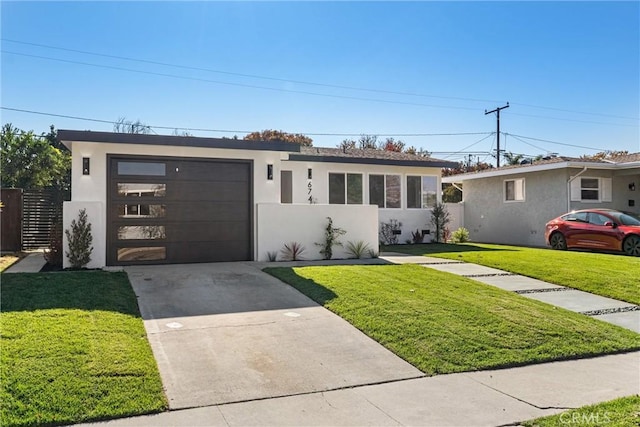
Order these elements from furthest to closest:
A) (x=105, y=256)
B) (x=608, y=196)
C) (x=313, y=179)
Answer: (x=608, y=196) < (x=313, y=179) < (x=105, y=256)

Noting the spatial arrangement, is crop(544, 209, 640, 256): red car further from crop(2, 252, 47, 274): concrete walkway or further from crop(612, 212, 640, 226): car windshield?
crop(2, 252, 47, 274): concrete walkway

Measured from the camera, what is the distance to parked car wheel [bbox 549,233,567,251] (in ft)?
53.3

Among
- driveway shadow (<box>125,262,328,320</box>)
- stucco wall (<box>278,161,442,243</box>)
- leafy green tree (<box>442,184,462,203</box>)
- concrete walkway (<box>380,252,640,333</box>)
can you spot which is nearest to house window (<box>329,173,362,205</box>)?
stucco wall (<box>278,161,442,243</box>)

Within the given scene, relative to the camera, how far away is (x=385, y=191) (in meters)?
18.0

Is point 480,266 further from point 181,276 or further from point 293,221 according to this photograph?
point 181,276

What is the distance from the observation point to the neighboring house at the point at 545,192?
18219mm

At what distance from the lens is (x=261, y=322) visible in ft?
20.8

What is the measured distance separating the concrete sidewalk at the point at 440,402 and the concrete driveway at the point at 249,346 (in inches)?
7.7

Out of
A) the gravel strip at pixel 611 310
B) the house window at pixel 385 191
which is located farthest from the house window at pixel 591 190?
the gravel strip at pixel 611 310

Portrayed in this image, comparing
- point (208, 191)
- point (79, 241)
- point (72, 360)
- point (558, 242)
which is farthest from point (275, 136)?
point (72, 360)

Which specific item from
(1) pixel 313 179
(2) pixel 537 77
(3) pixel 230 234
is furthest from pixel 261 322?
(2) pixel 537 77

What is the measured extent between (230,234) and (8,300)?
5656 millimetres

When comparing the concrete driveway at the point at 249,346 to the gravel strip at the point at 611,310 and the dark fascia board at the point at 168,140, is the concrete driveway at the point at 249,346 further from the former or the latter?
the gravel strip at the point at 611,310

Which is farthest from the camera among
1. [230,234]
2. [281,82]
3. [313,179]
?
[281,82]
